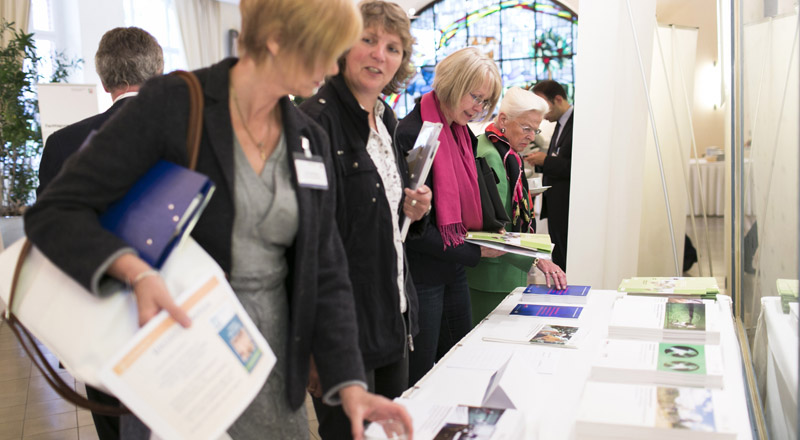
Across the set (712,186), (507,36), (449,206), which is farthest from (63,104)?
(712,186)

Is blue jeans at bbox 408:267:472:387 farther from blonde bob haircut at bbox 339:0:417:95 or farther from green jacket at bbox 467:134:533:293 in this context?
blonde bob haircut at bbox 339:0:417:95

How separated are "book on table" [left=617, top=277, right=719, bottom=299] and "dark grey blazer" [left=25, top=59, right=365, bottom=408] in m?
1.32

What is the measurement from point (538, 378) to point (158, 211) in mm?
901

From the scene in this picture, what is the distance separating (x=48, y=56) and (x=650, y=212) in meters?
7.86

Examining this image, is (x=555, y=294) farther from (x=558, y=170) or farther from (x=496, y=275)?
(x=558, y=170)

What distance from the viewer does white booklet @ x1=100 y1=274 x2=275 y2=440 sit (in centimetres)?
80

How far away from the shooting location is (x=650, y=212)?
5246 mm

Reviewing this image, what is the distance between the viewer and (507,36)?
43.5 feet

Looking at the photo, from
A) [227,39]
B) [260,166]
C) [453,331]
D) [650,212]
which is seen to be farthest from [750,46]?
[227,39]

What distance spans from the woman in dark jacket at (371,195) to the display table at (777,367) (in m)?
0.78

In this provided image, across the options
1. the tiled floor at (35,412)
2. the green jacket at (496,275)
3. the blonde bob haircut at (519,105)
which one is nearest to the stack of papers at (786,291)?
the green jacket at (496,275)

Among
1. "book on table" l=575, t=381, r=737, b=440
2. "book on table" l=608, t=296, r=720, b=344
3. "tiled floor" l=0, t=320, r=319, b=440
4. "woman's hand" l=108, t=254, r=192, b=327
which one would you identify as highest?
"woman's hand" l=108, t=254, r=192, b=327

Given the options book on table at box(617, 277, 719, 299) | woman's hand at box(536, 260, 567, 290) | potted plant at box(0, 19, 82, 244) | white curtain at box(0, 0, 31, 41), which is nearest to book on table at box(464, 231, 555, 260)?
woman's hand at box(536, 260, 567, 290)

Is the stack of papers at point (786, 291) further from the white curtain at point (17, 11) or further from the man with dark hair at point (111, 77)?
the white curtain at point (17, 11)
